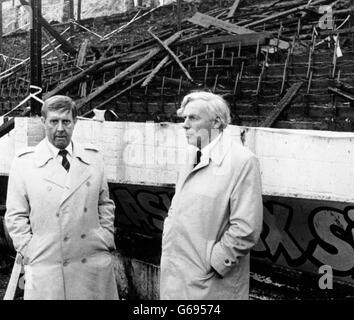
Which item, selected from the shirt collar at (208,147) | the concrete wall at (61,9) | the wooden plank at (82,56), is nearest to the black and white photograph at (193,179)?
the shirt collar at (208,147)

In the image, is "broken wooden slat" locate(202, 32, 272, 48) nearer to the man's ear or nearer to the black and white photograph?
the black and white photograph

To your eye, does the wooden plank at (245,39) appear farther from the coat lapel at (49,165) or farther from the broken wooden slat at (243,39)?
the coat lapel at (49,165)

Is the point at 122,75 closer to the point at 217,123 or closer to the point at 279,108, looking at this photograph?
the point at 279,108

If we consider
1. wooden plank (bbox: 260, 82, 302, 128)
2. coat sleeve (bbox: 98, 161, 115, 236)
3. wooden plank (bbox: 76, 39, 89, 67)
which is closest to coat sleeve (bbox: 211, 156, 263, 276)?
coat sleeve (bbox: 98, 161, 115, 236)

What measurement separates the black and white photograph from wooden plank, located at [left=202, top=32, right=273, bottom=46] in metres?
0.03

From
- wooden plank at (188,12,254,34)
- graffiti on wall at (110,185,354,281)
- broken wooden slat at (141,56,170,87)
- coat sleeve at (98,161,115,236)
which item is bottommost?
graffiti on wall at (110,185,354,281)

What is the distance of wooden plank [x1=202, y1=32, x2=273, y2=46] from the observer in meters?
8.03

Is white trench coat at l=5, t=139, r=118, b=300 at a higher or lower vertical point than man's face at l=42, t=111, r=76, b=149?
lower

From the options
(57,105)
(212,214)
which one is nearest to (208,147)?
(212,214)

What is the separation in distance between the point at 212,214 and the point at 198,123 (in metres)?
0.53

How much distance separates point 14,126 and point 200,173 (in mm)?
4168

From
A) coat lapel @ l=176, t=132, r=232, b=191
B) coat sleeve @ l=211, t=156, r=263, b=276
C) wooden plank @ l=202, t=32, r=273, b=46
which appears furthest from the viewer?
wooden plank @ l=202, t=32, r=273, b=46

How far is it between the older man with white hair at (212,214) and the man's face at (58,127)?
78 cm
